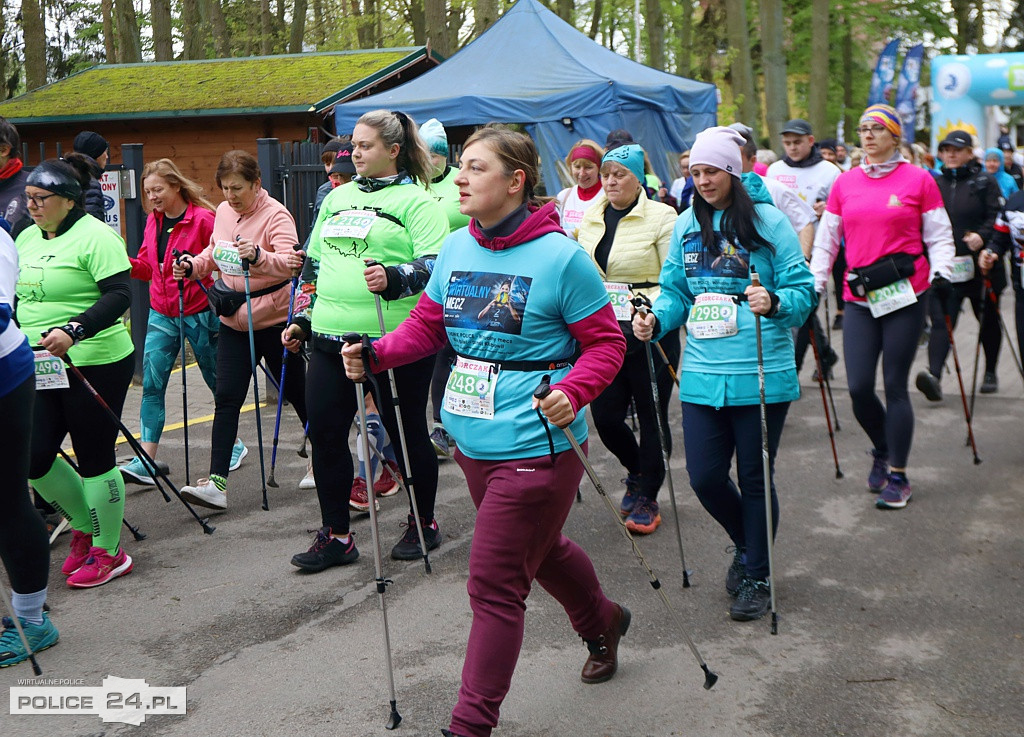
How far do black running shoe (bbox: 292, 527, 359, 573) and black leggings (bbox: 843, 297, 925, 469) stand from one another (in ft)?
9.54

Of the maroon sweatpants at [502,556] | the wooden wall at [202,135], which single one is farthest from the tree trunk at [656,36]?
the maroon sweatpants at [502,556]

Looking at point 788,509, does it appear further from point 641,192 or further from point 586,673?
point 586,673

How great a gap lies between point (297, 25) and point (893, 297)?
23531mm

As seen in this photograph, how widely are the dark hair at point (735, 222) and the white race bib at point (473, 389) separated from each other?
1510 millimetres

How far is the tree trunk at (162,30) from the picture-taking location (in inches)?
871

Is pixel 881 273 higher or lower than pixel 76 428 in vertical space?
higher

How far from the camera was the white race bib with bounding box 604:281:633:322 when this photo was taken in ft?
19.7

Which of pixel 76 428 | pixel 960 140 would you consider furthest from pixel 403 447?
pixel 960 140

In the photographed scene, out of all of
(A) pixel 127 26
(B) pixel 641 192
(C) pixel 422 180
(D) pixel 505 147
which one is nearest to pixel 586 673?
(D) pixel 505 147

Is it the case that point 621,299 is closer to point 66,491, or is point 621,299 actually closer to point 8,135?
point 66,491

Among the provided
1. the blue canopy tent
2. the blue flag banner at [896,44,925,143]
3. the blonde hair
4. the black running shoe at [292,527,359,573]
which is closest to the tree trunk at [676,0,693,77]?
the blue flag banner at [896,44,925,143]

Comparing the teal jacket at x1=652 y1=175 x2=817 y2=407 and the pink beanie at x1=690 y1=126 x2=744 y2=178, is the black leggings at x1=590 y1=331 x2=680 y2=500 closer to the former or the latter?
the teal jacket at x1=652 y1=175 x2=817 y2=407

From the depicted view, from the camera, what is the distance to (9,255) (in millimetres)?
4230

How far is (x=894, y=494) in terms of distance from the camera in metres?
6.43
